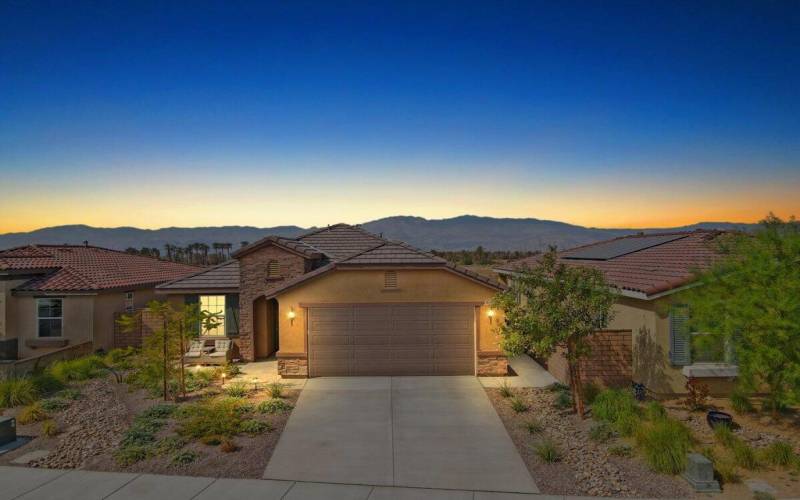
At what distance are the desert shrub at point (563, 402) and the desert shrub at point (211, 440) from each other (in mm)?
7768

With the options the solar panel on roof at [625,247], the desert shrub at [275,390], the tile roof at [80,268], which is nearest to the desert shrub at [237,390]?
the desert shrub at [275,390]

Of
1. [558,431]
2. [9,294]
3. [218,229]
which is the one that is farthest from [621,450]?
[218,229]

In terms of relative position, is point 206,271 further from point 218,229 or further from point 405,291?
point 218,229

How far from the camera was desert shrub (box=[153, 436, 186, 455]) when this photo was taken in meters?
9.30

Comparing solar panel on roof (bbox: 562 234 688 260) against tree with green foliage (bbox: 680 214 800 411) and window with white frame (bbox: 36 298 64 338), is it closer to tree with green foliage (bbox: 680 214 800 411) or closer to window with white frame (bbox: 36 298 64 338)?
tree with green foliage (bbox: 680 214 800 411)

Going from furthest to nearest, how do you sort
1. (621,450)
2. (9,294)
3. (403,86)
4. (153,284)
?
(403,86) < (153,284) < (9,294) < (621,450)

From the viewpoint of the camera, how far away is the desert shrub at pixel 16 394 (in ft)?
40.4

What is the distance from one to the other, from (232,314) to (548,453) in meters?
12.3

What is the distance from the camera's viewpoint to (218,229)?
13788 cm

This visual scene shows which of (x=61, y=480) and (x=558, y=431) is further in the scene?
(x=558, y=431)

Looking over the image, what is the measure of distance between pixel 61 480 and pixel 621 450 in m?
9.77

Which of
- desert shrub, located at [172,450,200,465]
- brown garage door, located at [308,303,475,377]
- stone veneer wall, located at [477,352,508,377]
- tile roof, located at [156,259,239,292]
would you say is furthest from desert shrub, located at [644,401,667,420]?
tile roof, located at [156,259,239,292]

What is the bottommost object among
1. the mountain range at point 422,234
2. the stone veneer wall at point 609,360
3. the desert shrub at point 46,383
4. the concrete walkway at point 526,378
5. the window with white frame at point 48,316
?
the concrete walkway at point 526,378

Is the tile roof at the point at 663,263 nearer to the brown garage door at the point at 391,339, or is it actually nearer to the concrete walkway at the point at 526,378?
the brown garage door at the point at 391,339
